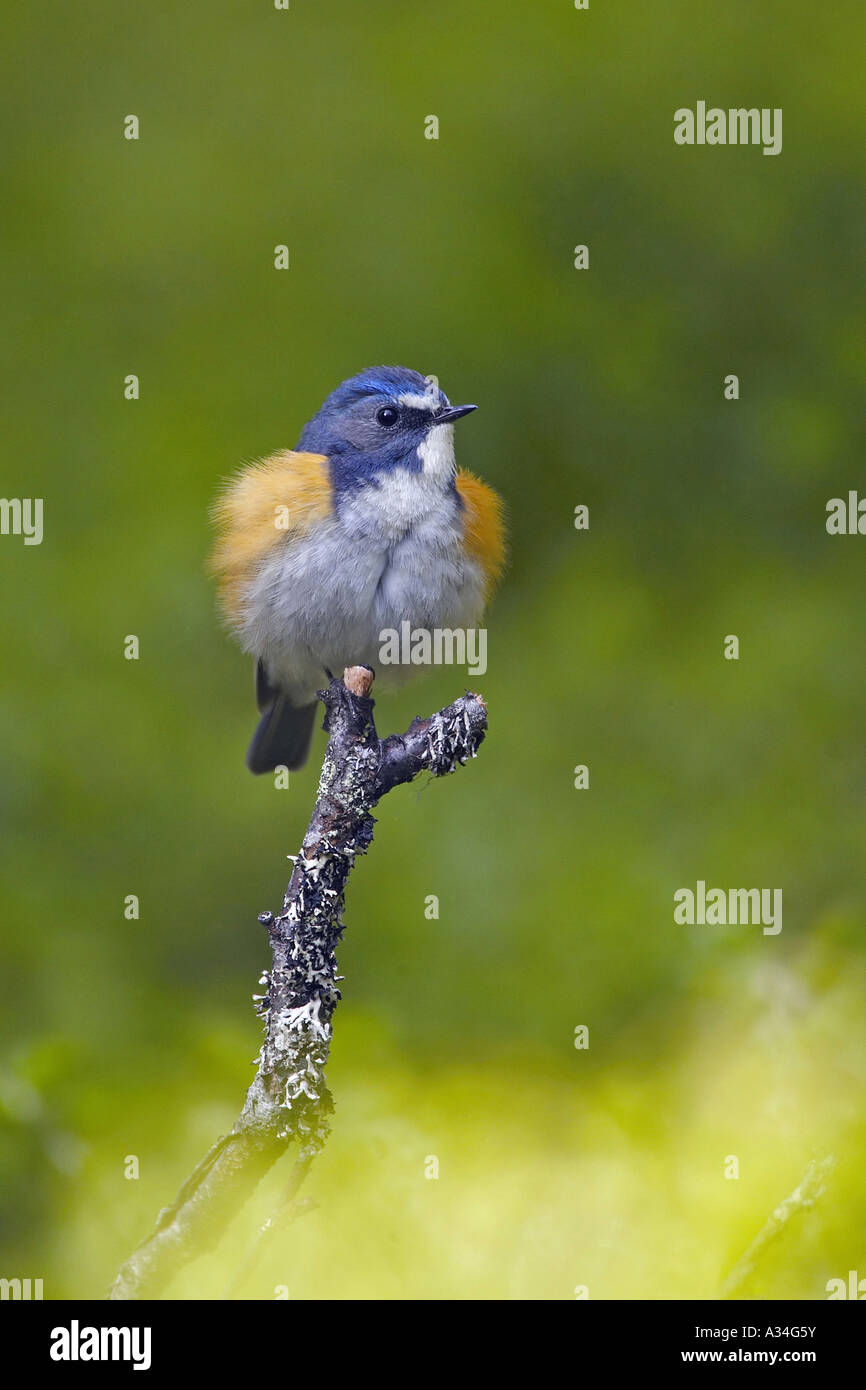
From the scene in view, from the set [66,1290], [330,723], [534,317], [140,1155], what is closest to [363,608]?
[330,723]

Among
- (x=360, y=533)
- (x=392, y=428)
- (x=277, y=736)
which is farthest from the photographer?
(x=277, y=736)

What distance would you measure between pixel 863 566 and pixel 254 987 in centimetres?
297

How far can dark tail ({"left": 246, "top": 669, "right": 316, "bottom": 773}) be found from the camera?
559 cm

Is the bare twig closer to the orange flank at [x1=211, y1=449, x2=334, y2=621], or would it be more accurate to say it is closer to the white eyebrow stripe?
the orange flank at [x1=211, y1=449, x2=334, y2=621]

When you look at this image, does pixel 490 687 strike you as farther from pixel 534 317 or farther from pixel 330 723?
pixel 330 723

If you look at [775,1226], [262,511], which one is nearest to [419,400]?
[262,511]

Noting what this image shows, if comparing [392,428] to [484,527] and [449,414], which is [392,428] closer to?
[449,414]

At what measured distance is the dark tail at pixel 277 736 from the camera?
5.59m

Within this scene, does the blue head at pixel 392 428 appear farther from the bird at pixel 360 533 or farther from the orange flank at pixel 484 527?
the orange flank at pixel 484 527

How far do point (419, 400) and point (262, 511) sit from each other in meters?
0.69

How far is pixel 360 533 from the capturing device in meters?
4.72

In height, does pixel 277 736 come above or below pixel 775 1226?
above

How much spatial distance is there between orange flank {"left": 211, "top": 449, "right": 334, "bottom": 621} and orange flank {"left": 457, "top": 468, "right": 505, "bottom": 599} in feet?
1.75

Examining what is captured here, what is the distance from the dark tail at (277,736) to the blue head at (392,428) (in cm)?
111
